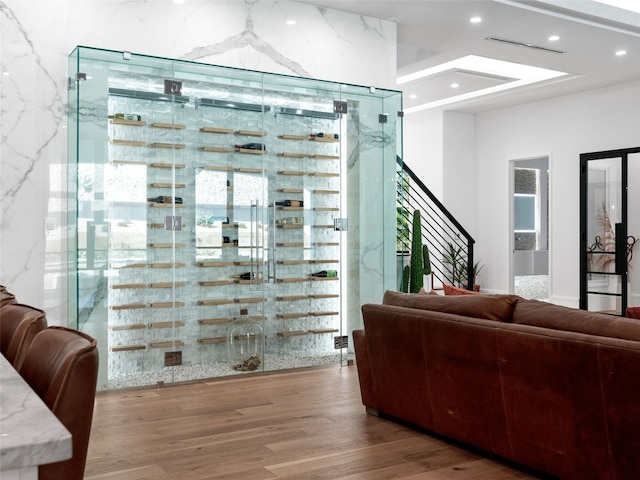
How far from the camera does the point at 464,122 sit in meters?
10.9

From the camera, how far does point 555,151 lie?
9.78 m

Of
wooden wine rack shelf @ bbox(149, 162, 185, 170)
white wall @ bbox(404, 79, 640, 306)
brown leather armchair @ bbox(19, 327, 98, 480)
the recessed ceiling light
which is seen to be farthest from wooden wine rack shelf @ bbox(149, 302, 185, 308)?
white wall @ bbox(404, 79, 640, 306)

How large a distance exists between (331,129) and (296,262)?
3.84 ft

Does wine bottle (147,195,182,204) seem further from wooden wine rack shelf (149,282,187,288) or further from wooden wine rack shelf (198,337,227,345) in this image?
wooden wine rack shelf (198,337,227,345)

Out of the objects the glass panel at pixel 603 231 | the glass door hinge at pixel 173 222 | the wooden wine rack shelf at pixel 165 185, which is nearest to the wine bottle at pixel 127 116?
the wooden wine rack shelf at pixel 165 185

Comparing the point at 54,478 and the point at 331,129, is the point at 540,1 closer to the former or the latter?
the point at 331,129

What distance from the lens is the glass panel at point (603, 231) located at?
898 centimetres

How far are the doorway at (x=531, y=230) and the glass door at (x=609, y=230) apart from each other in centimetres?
202

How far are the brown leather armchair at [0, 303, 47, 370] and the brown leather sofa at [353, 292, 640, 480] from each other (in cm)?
207

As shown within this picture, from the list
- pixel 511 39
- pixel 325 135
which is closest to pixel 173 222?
pixel 325 135

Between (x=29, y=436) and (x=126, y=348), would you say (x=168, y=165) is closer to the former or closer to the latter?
(x=126, y=348)

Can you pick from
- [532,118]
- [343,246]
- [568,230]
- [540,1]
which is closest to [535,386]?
[343,246]

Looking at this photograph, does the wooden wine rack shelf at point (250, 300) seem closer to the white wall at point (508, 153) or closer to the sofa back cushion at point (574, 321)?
the sofa back cushion at point (574, 321)

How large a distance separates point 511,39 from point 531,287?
5529 millimetres
